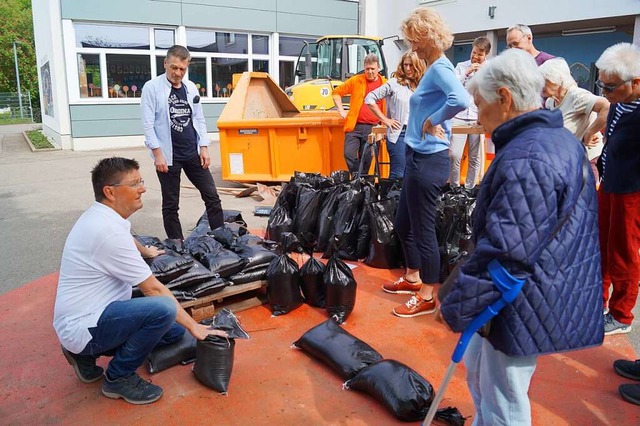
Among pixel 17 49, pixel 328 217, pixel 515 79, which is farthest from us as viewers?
pixel 17 49

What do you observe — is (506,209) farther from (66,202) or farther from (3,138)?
(3,138)

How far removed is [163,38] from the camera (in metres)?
17.7

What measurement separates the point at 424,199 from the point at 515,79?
71.2 inches

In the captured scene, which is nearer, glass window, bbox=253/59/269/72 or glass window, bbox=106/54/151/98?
glass window, bbox=106/54/151/98

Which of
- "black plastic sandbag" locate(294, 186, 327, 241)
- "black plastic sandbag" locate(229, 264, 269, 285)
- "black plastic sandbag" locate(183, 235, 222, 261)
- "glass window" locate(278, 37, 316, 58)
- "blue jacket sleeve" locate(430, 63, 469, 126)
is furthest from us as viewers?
"glass window" locate(278, 37, 316, 58)

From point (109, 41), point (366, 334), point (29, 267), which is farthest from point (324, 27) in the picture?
point (366, 334)

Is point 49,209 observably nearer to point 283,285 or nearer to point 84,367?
point 283,285

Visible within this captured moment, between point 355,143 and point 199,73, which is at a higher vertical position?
point 199,73

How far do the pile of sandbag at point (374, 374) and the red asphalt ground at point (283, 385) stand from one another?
66 mm

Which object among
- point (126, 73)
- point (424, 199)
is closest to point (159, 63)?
point (126, 73)

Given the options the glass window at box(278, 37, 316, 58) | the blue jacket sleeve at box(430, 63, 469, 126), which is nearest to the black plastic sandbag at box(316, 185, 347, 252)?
the blue jacket sleeve at box(430, 63, 469, 126)

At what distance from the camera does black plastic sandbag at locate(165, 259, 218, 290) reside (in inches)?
141

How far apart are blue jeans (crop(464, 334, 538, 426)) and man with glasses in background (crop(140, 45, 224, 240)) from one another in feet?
12.1

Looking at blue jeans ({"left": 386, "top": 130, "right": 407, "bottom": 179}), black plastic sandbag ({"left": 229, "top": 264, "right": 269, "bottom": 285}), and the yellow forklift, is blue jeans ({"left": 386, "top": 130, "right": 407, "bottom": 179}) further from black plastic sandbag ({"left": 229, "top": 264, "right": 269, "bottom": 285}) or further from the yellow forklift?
the yellow forklift
